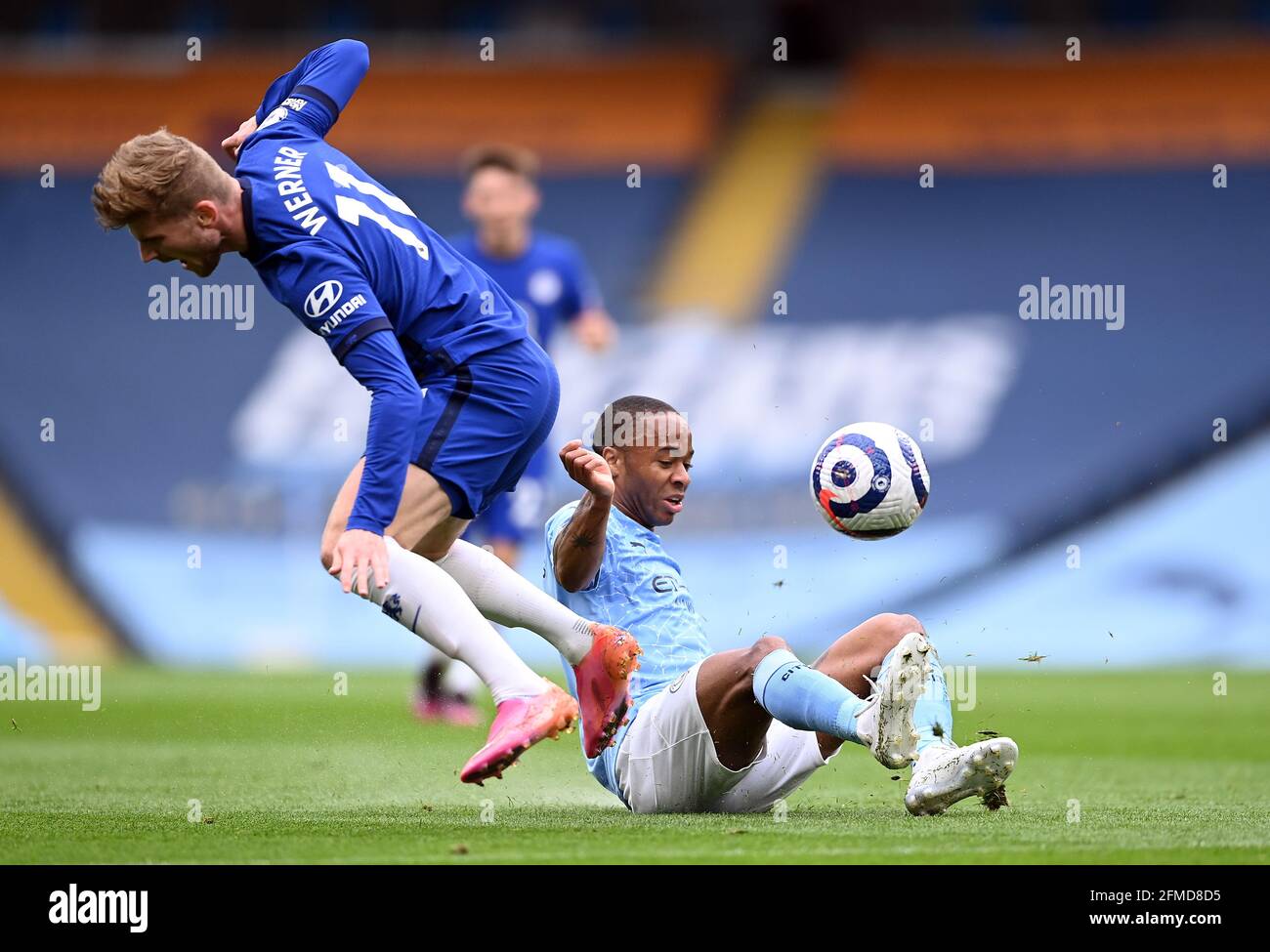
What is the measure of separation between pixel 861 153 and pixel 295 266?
13.2 meters

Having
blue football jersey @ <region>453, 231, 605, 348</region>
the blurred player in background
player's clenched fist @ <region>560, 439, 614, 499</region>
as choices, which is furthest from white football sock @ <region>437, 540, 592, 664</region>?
blue football jersey @ <region>453, 231, 605, 348</region>

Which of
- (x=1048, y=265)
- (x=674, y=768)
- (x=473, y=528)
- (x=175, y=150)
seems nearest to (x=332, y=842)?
(x=674, y=768)

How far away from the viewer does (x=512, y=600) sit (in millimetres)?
5445

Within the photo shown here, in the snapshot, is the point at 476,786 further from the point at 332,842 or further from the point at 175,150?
the point at 175,150

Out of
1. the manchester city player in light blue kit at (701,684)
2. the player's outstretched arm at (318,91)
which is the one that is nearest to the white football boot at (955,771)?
the manchester city player in light blue kit at (701,684)

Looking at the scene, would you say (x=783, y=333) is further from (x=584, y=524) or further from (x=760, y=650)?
(x=760, y=650)

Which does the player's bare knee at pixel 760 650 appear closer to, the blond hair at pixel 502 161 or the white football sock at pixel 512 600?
the white football sock at pixel 512 600

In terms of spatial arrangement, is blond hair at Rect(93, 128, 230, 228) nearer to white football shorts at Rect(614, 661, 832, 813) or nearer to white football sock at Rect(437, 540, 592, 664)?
white football sock at Rect(437, 540, 592, 664)

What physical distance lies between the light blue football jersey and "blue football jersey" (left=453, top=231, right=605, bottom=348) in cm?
469

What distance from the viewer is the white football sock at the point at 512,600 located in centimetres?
529

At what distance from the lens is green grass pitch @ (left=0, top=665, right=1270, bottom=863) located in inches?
177

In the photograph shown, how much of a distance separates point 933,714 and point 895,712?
0.12 meters

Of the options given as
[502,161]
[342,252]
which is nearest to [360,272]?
[342,252]

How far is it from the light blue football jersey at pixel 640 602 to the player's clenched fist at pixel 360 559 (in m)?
0.66
